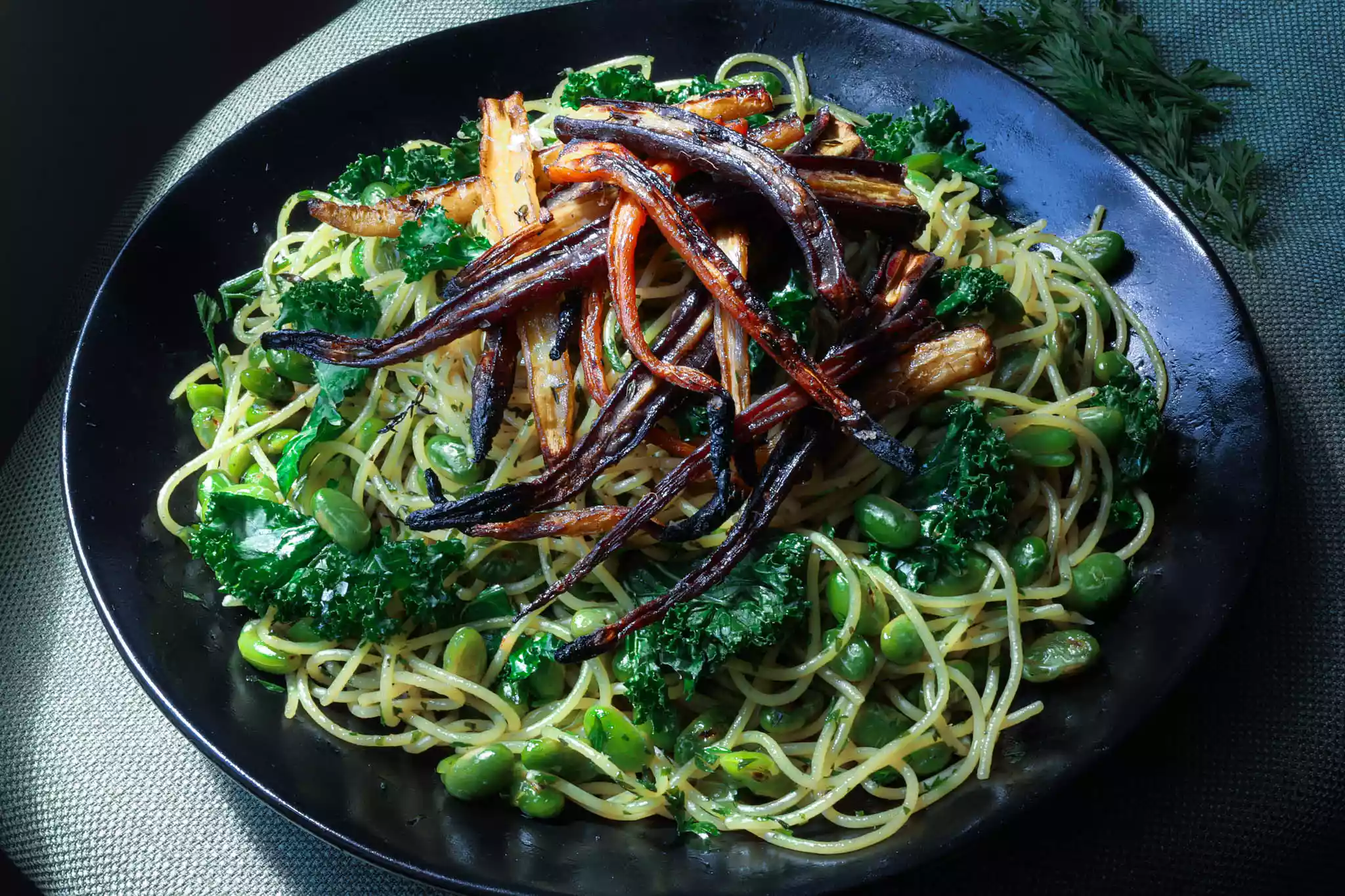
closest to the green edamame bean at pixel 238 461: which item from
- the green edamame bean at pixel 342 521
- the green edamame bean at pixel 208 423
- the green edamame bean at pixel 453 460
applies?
the green edamame bean at pixel 208 423

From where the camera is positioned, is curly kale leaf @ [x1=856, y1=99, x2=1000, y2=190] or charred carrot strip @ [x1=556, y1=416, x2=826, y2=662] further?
curly kale leaf @ [x1=856, y1=99, x2=1000, y2=190]

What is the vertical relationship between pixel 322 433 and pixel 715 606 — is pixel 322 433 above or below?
above

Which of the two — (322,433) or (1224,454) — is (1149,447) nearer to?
(1224,454)

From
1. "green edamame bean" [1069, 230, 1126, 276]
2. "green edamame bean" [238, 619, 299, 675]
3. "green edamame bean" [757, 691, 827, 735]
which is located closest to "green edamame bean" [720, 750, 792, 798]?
"green edamame bean" [757, 691, 827, 735]

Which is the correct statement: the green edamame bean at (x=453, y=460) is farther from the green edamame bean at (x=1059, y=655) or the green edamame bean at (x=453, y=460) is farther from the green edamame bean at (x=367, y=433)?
the green edamame bean at (x=1059, y=655)

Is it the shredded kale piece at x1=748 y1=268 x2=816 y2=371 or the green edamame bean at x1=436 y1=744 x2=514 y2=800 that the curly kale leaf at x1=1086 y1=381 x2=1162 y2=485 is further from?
the green edamame bean at x1=436 y1=744 x2=514 y2=800

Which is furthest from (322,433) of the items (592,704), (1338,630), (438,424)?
(1338,630)
